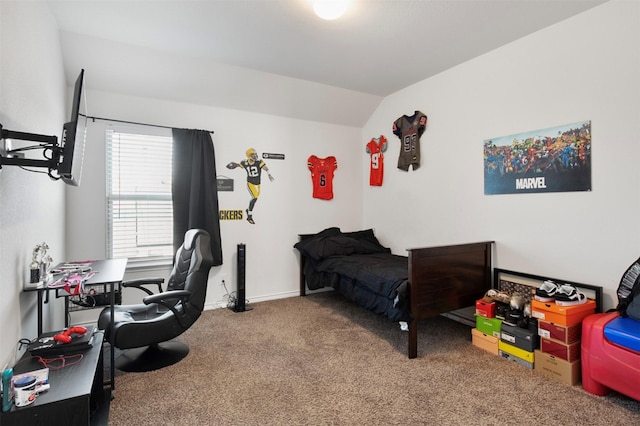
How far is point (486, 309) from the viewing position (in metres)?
2.81

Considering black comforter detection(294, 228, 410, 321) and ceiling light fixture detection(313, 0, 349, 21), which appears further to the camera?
black comforter detection(294, 228, 410, 321)

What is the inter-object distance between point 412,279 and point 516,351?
3.13ft

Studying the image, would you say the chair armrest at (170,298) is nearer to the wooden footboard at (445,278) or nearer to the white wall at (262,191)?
the white wall at (262,191)

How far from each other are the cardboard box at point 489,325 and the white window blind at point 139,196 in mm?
3242

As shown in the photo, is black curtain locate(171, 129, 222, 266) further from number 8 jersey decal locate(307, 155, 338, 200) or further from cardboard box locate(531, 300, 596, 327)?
cardboard box locate(531, 300, 596, 327)

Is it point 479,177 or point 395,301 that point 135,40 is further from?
point 479,177

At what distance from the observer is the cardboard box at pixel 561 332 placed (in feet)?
7.44

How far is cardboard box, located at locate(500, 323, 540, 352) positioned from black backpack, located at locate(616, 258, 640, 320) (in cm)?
57

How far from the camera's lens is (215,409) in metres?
1.99

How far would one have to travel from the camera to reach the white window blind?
346 centimetres

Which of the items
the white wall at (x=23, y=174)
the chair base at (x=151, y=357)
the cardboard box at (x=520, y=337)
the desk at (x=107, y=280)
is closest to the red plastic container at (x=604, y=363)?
the cardboard box at (x=520, y=337)

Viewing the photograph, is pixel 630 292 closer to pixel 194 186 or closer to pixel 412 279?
pixel 412 279

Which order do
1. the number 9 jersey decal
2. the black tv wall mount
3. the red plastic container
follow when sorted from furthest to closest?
1. the number 9 jersey decal
2. the red plastic container
3. the black tv wall mount

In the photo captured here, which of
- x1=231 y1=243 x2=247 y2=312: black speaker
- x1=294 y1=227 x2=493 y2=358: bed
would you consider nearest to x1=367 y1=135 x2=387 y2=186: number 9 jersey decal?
x1=294 y1=227 x2=493 y2=358: bed
